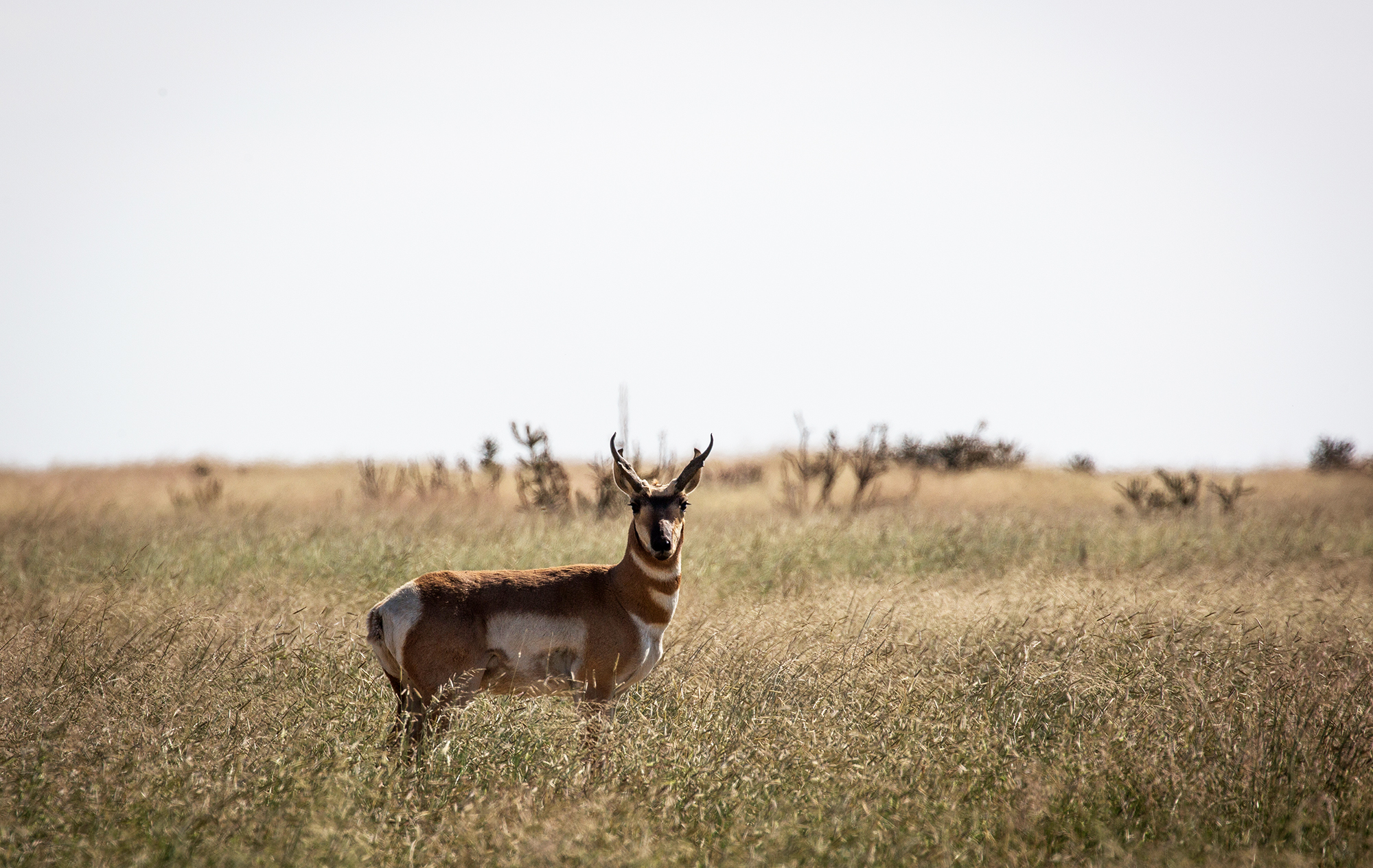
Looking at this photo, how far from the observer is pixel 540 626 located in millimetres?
5613

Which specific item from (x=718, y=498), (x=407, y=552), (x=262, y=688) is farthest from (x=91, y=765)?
(x=718, y=498)

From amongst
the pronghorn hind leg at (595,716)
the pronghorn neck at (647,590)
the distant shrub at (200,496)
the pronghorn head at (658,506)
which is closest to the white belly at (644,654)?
the pronghorn neck at (647,590)

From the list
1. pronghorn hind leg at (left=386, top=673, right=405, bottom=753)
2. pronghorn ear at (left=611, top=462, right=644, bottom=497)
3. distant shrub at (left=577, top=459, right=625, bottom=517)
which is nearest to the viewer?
pronghorn hind leg at (left=386, top=673, right=405, bottom=753)

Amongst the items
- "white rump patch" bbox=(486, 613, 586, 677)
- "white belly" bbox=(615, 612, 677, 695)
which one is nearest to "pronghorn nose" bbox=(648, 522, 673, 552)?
"white belly" bbox=(615, 612, 677, 695)

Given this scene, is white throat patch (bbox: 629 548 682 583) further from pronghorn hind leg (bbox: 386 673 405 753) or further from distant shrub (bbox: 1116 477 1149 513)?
distant shrub (bbox: 1116 477 1149 513)

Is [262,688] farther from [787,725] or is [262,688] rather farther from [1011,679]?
[1011,679]

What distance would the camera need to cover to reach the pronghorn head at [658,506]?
18.8 ft

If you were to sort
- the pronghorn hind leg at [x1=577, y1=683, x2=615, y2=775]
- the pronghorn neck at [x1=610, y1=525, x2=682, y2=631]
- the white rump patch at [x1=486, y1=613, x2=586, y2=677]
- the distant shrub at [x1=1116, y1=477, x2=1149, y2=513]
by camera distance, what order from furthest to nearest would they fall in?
the distant shrub at [x1=1116, y1=477, x2=1149, y2=513] → the pronghorn neck at [x1=610, y1=525, x2=682, y2=631] → the white rump patch at [x1=486, y1=613, x2=586, y2=677] → the pronghorn hind leg at [x1=577, y1=683, x2=615, y2=775]

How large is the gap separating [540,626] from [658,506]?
1.05 m

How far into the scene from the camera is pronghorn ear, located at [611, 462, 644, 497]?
6.07 meters

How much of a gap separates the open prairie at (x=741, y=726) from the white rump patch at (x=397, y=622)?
12.3 inches

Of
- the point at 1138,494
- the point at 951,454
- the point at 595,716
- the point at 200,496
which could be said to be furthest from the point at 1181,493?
the point at 200,496

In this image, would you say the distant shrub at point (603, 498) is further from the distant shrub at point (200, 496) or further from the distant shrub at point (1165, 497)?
the distant shrub at point (1165, 497)

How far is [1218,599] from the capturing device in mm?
8680
